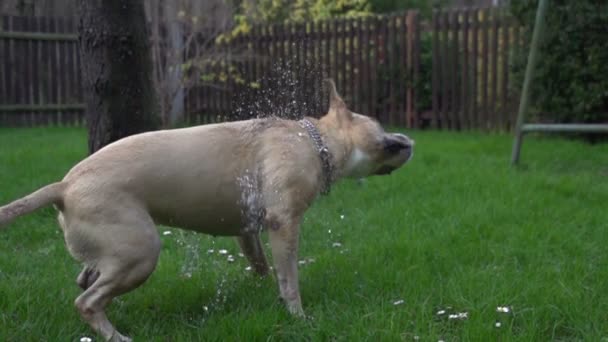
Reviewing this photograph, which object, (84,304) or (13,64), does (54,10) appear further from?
(84,304)

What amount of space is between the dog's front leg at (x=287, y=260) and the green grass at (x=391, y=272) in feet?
0.26

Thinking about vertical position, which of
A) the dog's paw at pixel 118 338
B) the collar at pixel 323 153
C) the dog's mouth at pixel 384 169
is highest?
the collar at pixel 323 153

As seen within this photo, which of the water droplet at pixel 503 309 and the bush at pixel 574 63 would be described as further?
the bush at pixel 574 63

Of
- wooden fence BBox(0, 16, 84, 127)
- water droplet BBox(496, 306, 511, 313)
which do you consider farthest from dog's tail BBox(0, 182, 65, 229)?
wooden fence BBox(0, 16, 84, 127)

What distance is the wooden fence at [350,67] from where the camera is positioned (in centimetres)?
955

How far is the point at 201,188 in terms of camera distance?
2.83 meters

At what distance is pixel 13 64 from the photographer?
37.7ft

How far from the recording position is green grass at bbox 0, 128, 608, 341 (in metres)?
2.73

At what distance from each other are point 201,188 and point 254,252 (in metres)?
0.70

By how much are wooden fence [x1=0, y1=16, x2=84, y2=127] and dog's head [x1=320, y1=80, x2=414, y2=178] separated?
962cm

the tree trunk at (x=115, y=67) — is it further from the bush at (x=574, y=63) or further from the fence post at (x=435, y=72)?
the fence post at (x=435, y=72)

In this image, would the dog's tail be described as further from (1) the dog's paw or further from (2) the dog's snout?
(2) the dog's snout

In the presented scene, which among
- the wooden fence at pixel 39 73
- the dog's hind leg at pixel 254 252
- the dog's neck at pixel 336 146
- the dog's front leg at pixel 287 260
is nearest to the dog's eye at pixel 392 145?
the dog's neck at pixel 336 146

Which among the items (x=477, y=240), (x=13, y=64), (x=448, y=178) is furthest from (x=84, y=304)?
(x=13, y=64)
